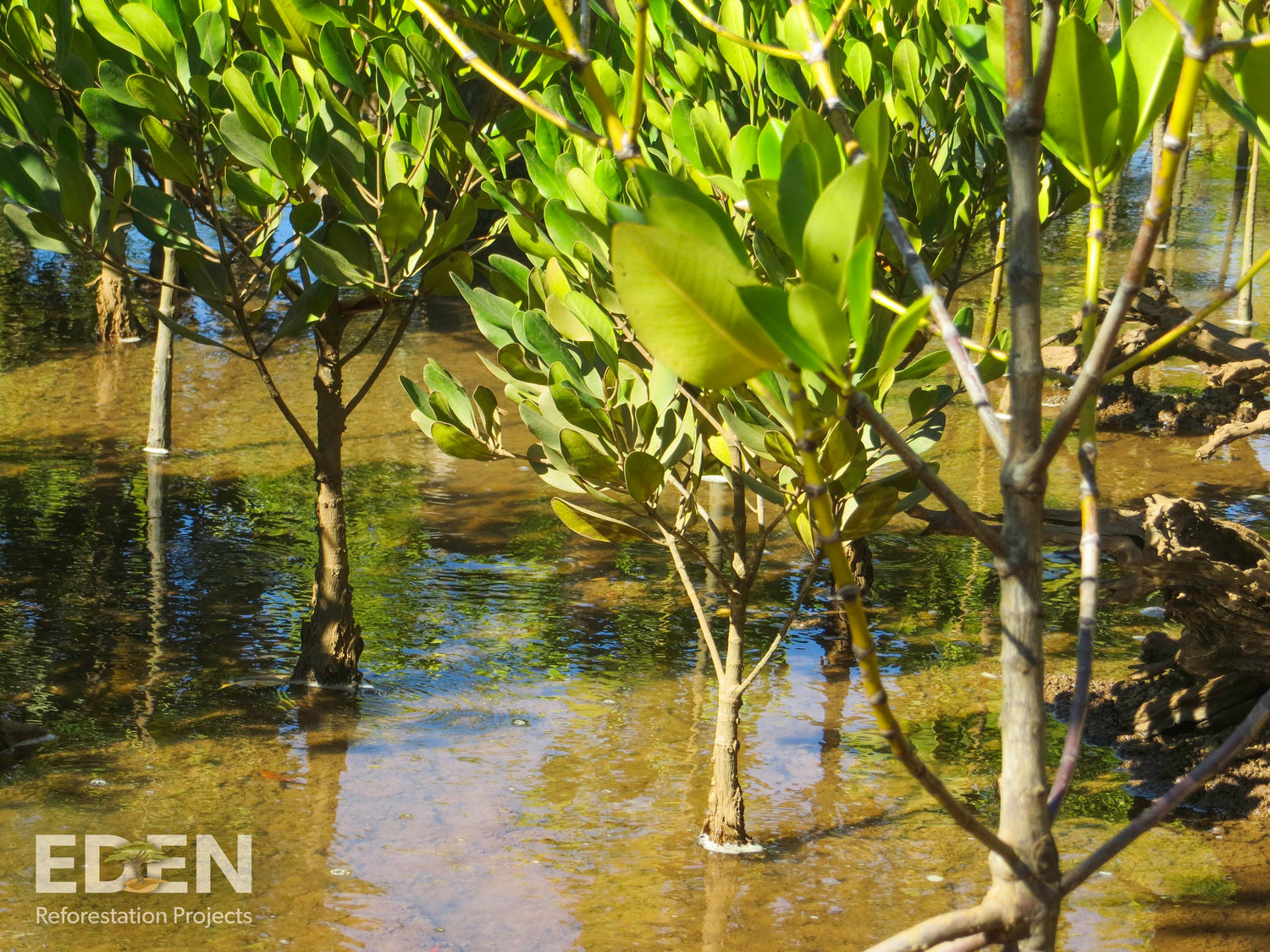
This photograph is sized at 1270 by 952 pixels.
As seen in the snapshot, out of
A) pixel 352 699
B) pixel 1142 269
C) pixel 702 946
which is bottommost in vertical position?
pixel 702 946

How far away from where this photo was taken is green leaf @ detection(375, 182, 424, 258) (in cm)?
381

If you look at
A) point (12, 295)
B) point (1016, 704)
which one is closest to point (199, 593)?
point (1016, 704)

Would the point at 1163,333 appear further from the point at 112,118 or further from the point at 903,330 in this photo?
the point at 903,330

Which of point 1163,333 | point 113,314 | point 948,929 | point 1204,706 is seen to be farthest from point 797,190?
point 113,314

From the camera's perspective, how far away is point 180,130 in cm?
435

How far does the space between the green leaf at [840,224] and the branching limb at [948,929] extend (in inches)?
22.7

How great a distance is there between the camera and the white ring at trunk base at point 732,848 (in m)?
3.88

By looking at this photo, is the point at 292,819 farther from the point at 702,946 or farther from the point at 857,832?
the point at 857,832

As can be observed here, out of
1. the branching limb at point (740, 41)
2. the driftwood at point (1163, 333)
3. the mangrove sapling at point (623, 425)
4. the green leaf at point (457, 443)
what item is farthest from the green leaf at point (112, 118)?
the driftwood at point (1163, 333)

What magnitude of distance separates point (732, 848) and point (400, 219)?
236 cm

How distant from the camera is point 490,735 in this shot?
4699 mm

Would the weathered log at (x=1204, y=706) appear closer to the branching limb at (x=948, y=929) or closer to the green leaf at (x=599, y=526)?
the green leaf at (x=599, y=526)

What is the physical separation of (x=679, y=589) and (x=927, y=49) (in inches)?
119

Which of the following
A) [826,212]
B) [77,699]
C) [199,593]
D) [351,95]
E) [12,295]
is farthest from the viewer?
[12,295]
